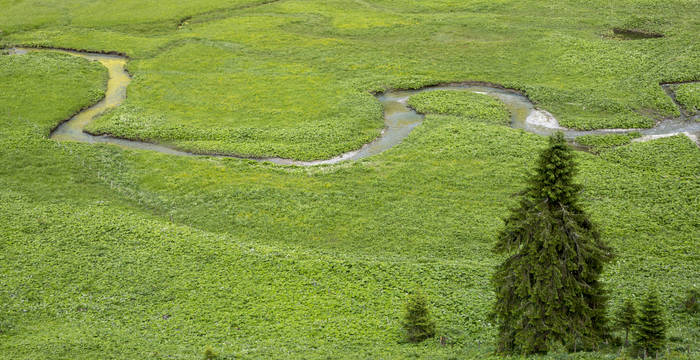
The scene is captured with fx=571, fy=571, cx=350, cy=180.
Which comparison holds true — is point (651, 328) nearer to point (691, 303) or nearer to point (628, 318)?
point (628, 318)

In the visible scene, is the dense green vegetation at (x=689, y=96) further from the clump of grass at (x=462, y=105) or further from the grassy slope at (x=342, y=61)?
the clump of grass at (x=462, y=105)

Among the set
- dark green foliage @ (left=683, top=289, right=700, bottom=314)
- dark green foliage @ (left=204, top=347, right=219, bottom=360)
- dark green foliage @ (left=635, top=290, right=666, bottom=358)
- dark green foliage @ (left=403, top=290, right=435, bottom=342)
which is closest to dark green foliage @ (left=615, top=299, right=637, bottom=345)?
dark green foliage @ (left=635, top=290, right=666, bottom=358)

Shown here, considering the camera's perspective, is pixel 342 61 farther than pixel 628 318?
Yes

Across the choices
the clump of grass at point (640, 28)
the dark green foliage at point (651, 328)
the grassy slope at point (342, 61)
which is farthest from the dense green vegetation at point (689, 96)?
the dark green foliage at point (651, 328)

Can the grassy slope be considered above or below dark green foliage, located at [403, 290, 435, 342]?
above

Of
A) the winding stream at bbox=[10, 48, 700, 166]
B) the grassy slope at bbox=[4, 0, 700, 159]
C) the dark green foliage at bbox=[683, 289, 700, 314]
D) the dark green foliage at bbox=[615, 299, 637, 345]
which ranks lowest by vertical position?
the dark green foliage at bbox=[683, 289, 700, 314]

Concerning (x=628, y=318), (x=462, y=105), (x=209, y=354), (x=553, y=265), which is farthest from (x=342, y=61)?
(x=553, y=265)

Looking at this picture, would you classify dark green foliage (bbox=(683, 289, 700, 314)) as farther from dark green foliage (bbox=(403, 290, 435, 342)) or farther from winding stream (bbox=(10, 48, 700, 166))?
winding stream (bbox=(10, 48, 700, 166))

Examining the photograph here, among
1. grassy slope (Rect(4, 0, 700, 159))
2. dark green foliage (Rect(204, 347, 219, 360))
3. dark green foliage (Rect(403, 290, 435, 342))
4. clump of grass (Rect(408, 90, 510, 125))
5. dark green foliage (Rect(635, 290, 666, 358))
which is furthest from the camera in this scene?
clump of grass (Rect(408, 90, 510, 125))
